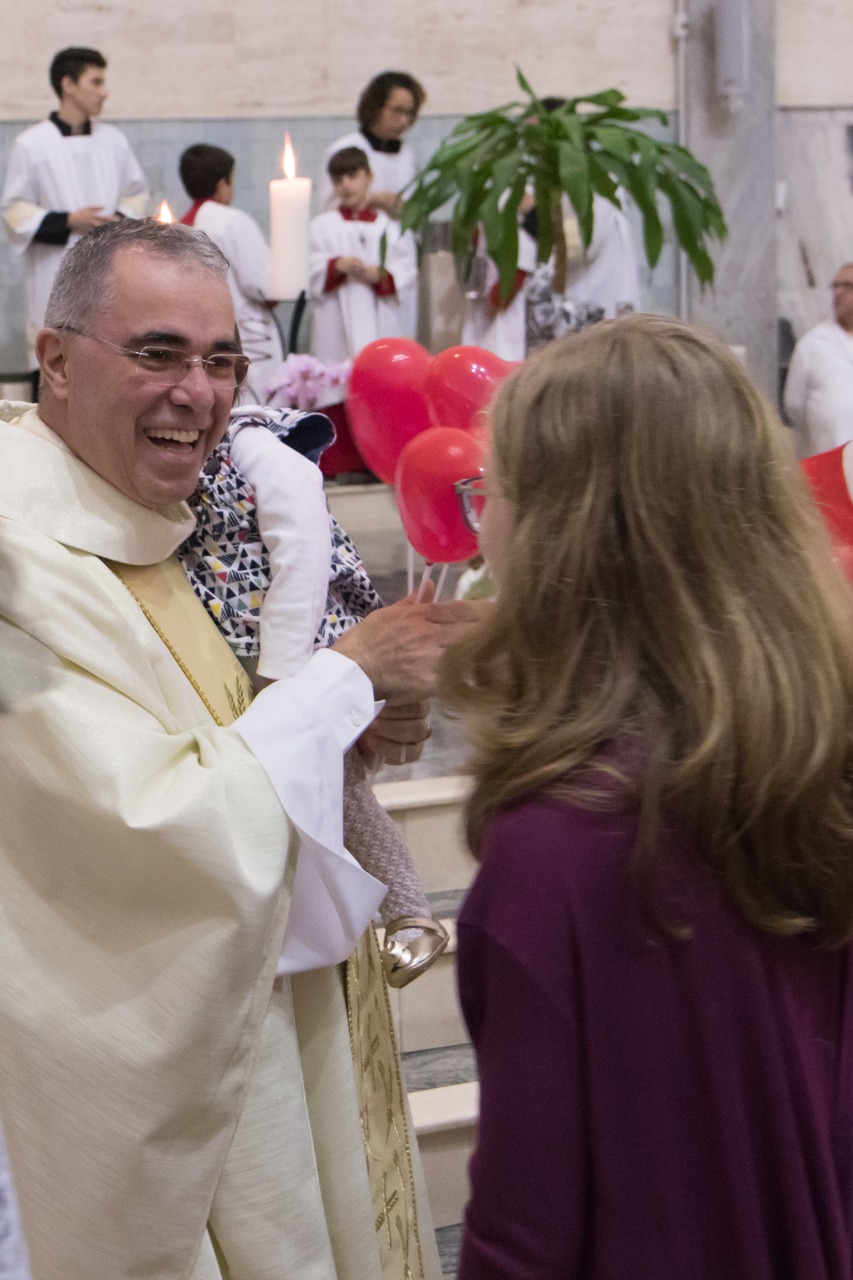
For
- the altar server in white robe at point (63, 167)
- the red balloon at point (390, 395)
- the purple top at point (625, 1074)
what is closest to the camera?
the purple top at point (625, 1074)

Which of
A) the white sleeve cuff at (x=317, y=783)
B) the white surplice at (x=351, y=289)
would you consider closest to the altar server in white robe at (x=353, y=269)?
the white surplice at (x=351, y=289)

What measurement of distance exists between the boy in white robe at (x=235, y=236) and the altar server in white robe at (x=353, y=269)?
1.21ft

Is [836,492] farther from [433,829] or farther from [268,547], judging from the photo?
[268,547]

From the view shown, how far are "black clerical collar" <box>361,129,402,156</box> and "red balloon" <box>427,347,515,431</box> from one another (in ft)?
21.6

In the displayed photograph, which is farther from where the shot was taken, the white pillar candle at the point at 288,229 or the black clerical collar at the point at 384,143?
the black clerical collar at the point at 384,143

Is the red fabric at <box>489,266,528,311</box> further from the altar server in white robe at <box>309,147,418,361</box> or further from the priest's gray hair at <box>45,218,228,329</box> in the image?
the priest's gray hair at <box>45,218,228,329</box>

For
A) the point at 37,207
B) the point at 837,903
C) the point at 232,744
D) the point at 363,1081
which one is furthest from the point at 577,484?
the point at 37,207

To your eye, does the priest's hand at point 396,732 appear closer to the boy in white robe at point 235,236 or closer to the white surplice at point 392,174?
the boy in white robe at point 235,236

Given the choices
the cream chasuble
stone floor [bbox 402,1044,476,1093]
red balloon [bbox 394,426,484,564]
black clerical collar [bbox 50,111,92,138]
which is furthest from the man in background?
the cream chasuble

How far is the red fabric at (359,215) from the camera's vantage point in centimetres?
794

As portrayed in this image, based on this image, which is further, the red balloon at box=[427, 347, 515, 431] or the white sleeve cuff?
the red balloon at box=[427, 347, 515, 431]

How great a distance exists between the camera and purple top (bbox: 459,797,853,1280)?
1.12 metres

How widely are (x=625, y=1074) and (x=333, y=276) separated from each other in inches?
281

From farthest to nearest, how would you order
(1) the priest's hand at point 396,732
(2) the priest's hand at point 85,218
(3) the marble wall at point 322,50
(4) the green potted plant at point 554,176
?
(3) the marble wall at point 322,50, (2) the priest's hand at point 85,218, (4) the green potted plant at point 554,176, (1) the priest's hand at point 396,732
